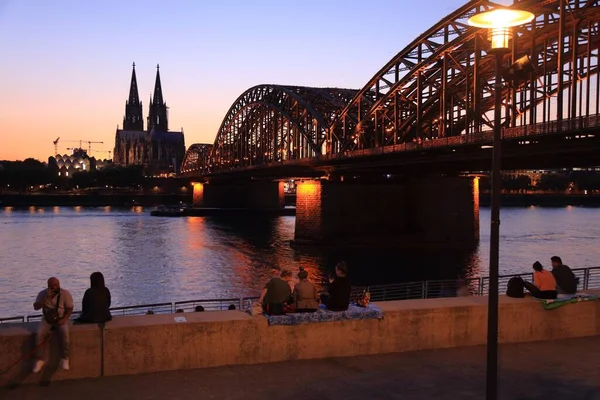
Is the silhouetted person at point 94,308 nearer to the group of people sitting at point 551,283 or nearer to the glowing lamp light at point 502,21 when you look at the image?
the glowing lamp light at point 502,21

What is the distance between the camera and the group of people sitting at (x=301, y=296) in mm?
11102

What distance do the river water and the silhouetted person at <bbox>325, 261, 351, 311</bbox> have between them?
2503 centimetres

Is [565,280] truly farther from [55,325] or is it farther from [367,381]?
Answer: [55,325]

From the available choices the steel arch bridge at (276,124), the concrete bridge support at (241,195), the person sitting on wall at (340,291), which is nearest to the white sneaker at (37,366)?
the person sitting on wall at (340,291)

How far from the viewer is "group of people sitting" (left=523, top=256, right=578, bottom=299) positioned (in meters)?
12.8

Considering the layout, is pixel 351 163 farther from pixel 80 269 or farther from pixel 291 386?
pixel 291 386

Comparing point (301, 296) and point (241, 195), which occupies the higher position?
point (241, 195)

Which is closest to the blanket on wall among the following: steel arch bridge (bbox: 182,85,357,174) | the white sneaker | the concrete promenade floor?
the concrete promenade floor

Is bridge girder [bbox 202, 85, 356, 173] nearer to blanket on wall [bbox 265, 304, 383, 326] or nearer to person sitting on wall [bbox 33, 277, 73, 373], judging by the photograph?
blanket on wall [bbox 265, 304, 383, 326]

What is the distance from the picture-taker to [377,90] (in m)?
64.4

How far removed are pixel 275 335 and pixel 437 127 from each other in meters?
60.4

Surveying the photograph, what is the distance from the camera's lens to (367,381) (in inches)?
400

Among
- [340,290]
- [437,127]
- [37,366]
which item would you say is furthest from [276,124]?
[37,366]

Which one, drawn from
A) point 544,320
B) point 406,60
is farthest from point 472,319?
point 406,60
